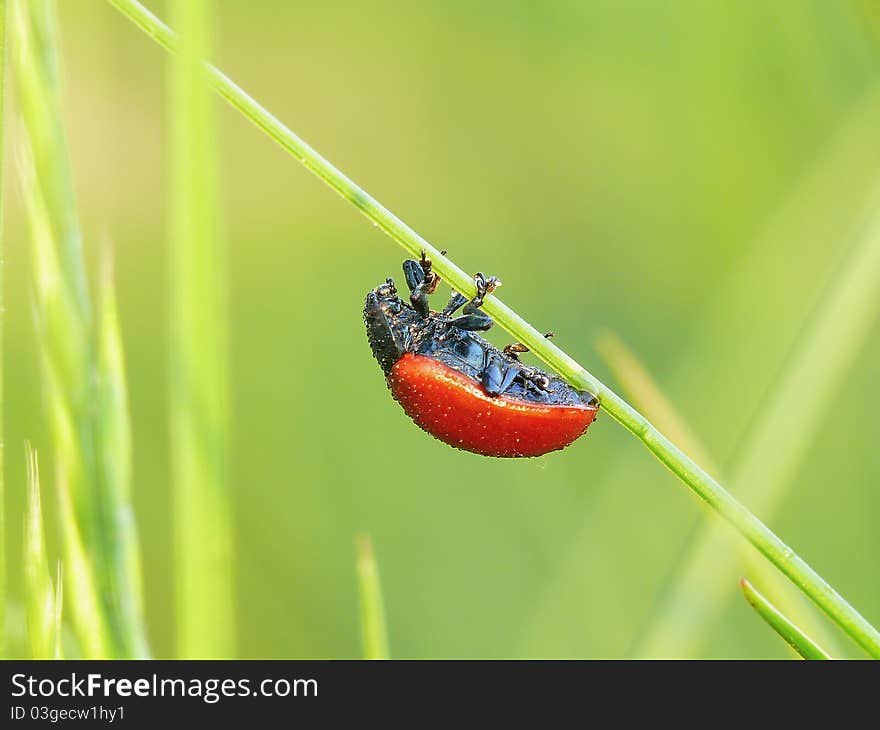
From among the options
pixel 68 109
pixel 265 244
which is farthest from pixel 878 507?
pixel 68 109

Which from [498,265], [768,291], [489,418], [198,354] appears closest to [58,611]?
[198,354]

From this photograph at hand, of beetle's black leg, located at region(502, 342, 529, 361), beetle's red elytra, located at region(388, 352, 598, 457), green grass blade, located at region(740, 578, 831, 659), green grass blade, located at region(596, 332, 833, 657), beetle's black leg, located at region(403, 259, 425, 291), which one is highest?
beetle's black leg, located at region(403, 259, 425, 291)

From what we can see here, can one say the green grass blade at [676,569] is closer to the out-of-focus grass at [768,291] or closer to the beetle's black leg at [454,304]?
the beetle's black leg at [454,304]

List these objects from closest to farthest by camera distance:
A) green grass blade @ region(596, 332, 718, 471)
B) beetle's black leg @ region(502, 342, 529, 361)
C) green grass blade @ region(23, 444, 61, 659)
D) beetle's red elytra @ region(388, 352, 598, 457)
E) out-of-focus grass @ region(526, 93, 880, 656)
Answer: green grass blade @ region(23, 444, 61, 659) → green grass blade @ region(596, 332, 718, 471) → beetle's red elytra @ region(388, 352, 598, 457) → beetle's black leg @ region(502, 342, 529, 361) → out-of-focus grass @ region(526, 93, 880, 656)

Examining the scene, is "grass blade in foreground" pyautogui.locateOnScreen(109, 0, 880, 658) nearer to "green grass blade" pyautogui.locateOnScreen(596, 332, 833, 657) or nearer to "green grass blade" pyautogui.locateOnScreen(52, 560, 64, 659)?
"green grass blade" pyautogui.locateOnScreen(596, 332, 833, 657)

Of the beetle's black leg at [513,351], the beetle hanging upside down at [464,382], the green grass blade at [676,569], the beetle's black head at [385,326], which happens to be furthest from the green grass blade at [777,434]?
the beetle's black head at [385,326]

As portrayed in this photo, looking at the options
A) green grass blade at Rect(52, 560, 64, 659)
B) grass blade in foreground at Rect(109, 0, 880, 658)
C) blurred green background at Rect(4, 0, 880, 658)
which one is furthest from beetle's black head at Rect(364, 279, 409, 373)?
green grass blade at Rect(52, 560, 64, 659)
